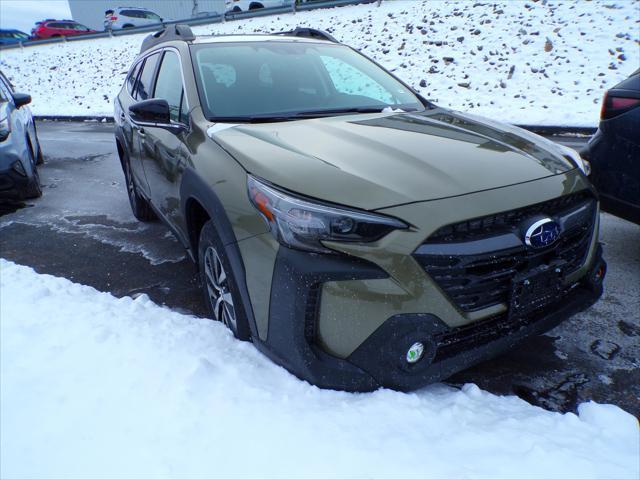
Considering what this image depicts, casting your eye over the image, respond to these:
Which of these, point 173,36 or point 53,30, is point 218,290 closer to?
point 173,36

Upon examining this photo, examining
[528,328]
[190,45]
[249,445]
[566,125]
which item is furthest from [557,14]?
[249,445]

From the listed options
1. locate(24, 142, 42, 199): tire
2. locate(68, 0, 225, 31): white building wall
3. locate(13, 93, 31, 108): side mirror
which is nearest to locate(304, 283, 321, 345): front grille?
locate(24, 142, 42, 199): tire

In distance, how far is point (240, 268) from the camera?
2045mm

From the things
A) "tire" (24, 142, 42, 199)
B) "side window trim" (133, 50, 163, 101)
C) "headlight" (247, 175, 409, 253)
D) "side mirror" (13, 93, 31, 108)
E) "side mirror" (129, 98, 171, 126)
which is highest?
"side window trim" (133, 50, 163, 101)

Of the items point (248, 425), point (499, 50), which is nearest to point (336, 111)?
point (248, 425)

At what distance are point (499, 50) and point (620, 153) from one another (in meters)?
9.58

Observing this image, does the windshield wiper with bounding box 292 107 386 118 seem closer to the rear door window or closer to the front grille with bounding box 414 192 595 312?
the front grille with bounding box 414 192 595 312

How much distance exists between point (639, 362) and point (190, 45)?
3.21m

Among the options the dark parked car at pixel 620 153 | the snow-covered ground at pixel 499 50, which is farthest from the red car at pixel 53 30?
the dark parked car at pixel 620 153

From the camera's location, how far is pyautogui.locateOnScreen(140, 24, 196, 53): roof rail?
3358 millimetres

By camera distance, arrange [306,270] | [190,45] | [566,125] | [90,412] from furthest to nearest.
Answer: [566,125], [190,45], [90,412], [306,270]

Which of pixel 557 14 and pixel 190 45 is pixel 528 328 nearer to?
pixel 190 45

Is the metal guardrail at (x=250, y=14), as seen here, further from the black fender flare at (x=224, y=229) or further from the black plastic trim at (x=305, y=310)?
the black plastic trim at (x=305, y=310)

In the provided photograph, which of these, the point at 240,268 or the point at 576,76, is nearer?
the point at 240,268
